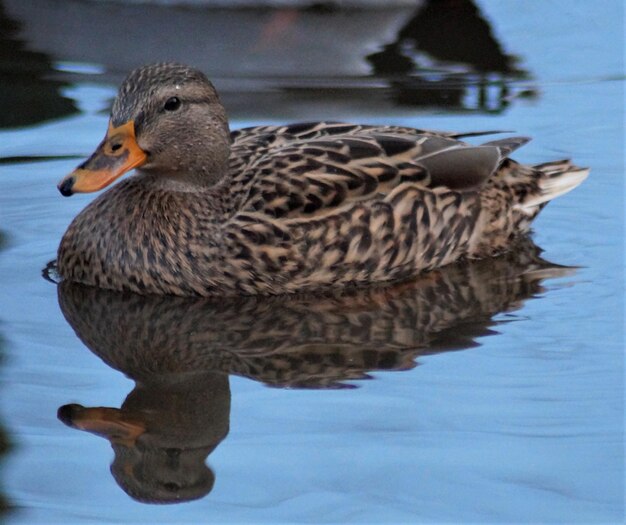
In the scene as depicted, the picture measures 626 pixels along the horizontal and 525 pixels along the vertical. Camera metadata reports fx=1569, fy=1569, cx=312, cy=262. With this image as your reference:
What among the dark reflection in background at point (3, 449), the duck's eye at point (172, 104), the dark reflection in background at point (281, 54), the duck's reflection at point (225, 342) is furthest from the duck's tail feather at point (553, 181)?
the dark reflection in background at point (3, 449)

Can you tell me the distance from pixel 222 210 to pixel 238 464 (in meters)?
2.26

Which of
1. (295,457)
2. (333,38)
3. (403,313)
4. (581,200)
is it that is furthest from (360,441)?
(333,38)

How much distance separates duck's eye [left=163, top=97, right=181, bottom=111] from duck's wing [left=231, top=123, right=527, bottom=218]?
1.60ft

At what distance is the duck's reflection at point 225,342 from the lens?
21.1 ft

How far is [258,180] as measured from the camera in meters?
8.27

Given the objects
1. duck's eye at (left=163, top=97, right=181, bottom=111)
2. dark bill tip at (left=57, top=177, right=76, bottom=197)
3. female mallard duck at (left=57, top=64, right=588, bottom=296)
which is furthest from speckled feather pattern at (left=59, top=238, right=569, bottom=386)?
duck's eye at (left=163, top=97, right=181, bottom=111)

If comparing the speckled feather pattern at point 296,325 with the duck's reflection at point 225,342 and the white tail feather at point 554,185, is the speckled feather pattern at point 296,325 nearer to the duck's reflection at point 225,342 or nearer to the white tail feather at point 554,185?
the duck's reflection at point 225,342

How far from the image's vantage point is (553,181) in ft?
30.1

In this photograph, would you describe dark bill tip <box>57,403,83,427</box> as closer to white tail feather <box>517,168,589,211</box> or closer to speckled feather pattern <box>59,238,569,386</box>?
speckled feather pattern <box>59,238,569,386</box>

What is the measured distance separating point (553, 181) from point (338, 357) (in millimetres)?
2415

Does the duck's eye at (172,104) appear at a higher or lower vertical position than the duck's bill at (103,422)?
higher

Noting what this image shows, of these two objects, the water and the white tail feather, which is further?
the white tail feather

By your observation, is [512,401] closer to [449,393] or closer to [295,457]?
[449,393]

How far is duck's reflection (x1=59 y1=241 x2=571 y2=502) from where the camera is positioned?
6438 mm
